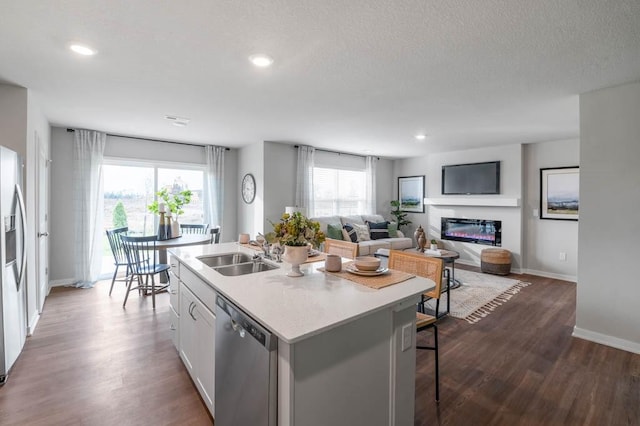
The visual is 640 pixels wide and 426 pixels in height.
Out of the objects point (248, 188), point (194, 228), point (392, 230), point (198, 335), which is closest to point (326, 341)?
point (198, 335)

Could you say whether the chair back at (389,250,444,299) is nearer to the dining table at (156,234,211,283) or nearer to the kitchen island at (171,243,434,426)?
the kitchen island at (171,243,434,426)

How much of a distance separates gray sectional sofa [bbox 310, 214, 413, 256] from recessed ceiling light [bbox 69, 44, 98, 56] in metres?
4.12

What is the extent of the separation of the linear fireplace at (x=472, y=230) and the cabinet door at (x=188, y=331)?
569 centimetres

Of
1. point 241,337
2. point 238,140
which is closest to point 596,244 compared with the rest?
point 241,337

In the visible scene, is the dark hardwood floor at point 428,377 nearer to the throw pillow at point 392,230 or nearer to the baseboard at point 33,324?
the baseboard at point 33,324

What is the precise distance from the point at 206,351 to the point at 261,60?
6.79 feet

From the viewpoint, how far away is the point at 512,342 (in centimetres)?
291

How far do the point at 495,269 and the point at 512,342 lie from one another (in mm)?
2844

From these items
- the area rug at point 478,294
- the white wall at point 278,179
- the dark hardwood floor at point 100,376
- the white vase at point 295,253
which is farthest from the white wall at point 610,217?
the white wall at point 278,179

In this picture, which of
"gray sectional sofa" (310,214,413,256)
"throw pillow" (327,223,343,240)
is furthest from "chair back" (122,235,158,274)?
"throw pillow" (327,223,343,240)

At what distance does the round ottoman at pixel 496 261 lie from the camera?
539cm

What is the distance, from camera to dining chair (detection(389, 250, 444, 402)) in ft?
6.62

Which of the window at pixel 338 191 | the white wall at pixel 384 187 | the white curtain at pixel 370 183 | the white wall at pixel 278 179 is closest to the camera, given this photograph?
the white wall at pixel 278 179

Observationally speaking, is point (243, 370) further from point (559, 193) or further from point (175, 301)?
point (559, 193)
